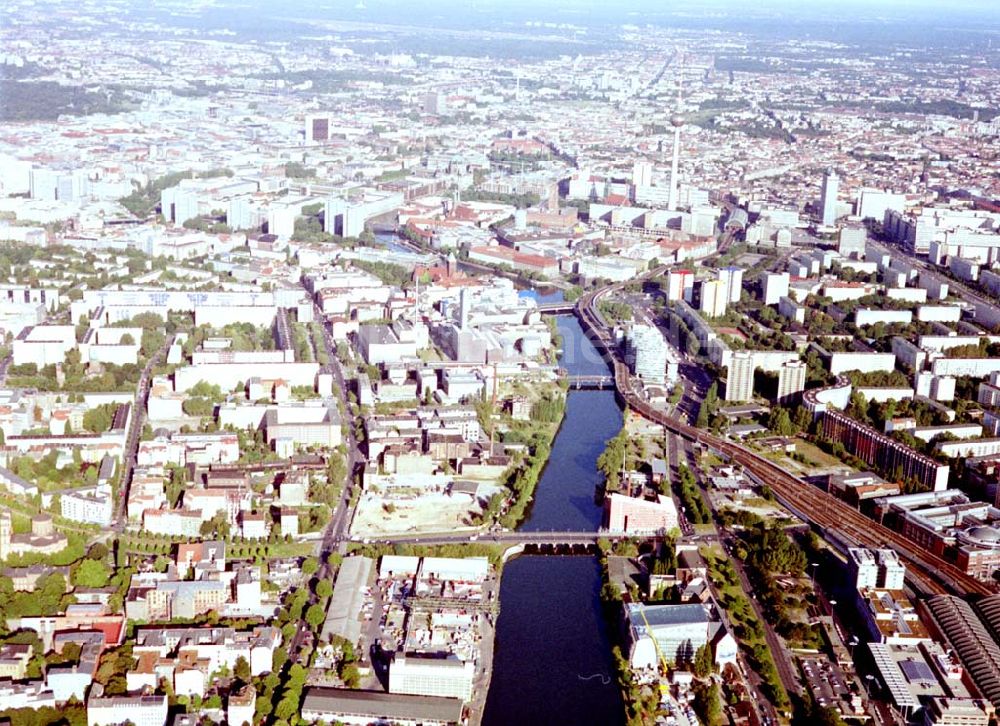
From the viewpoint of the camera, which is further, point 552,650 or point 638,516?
point 638,516

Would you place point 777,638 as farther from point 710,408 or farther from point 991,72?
point 991,72

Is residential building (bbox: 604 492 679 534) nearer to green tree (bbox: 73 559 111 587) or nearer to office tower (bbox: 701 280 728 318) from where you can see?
green tree (bbox: 73 559 111 587)

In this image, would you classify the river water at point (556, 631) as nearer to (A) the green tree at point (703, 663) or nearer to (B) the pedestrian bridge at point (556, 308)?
(A) the green tree at point (703, 663)

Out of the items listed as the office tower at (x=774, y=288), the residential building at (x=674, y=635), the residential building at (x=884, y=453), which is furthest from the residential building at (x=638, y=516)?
the office tower at (x=774, y=288)

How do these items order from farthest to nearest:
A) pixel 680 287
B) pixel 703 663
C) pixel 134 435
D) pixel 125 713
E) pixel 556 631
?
pixel 680 287
pixel 134 435
pixel 556 631
pixel 703 663
pixel 125 713

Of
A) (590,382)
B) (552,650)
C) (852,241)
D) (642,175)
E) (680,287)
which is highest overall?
(642,175)

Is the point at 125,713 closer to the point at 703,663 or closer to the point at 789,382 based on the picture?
the point at 703,663

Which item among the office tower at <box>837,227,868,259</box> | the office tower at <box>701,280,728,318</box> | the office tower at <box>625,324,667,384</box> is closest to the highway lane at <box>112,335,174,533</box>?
the office tower at <box>625,324,667,384</box>

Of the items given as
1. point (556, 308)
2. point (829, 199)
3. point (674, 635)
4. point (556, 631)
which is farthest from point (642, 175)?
point (674, 635)

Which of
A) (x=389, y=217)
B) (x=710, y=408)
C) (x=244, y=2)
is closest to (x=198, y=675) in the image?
(x=710, y=408)
